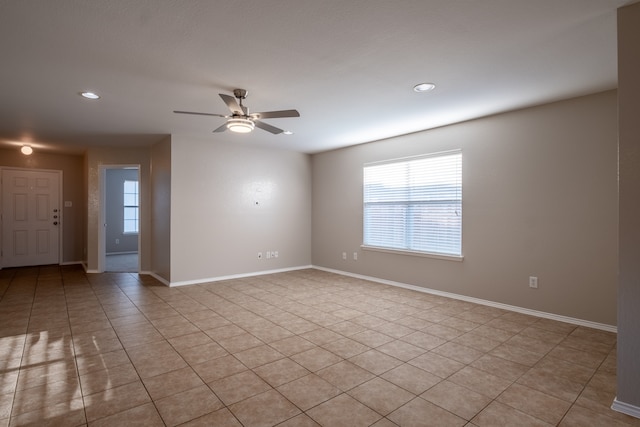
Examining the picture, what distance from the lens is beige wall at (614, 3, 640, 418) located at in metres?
2.00

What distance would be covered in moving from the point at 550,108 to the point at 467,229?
1695 millimetres

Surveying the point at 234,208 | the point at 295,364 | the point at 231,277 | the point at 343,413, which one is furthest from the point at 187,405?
the point at 234,208

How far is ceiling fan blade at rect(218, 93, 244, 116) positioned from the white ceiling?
0.89 ft

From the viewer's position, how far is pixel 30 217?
276 inches

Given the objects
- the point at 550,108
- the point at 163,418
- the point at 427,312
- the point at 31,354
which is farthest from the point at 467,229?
the point at 31,354

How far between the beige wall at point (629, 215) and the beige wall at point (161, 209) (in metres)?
5.38

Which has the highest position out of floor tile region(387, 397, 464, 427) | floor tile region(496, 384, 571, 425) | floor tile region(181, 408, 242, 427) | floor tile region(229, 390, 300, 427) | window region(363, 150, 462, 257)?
window region(363, 150, 462, 257)

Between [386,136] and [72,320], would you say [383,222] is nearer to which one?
[386,136]

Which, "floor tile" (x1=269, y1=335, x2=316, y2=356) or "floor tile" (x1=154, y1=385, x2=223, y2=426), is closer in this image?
"floor tile" (x1=154, y1=385, x2=223, y2=426)

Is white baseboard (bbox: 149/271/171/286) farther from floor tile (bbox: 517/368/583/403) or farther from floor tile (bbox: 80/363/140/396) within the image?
floor tile (bbox: 517/368/583/403)

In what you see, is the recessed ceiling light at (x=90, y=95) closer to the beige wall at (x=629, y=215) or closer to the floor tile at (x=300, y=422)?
the floor tile at (x=300, y=422)

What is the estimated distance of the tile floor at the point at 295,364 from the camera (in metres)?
2.03

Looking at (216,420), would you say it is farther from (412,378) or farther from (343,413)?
(412,378)

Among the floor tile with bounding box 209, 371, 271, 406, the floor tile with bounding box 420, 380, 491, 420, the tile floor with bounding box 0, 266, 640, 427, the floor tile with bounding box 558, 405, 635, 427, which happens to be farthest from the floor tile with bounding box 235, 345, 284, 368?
the floor tile with bounding box 558, 405, 635, 427
